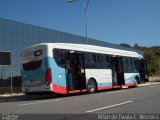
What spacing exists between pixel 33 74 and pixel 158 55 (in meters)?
98.0

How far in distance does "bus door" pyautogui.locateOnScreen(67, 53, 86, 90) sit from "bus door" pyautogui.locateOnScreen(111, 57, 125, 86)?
480 cm

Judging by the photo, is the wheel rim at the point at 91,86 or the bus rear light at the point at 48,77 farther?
the wheel rim at the point at 91,86

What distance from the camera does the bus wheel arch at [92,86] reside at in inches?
920

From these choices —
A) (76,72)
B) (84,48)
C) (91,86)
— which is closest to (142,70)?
(91,86)

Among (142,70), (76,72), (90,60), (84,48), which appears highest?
(84,48)

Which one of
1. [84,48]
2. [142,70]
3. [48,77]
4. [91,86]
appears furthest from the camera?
[142,70]

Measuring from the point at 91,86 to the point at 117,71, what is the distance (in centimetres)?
457

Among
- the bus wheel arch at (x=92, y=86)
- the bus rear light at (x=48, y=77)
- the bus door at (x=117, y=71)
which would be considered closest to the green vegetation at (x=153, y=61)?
the bus door at (x=117, y=71)

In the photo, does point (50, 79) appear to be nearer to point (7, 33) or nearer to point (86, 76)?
point (86, 76)

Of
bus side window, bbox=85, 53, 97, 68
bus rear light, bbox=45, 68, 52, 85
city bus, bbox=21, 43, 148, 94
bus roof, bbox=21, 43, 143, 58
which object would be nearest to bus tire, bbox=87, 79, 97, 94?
city bus, bbox=21, 43, 148, 94

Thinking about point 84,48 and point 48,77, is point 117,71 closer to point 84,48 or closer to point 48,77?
point 84,48

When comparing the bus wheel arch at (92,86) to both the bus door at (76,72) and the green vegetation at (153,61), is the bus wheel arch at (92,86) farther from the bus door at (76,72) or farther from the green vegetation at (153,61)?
the green vegetation at (153,61)

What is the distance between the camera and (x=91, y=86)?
2375 centimetres

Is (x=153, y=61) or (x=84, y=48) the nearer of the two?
(x=84, y=48)
